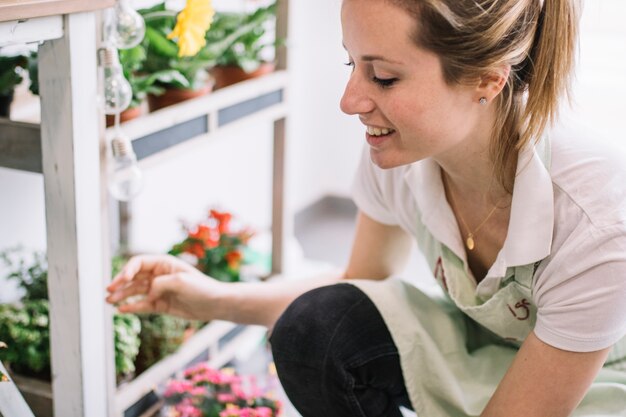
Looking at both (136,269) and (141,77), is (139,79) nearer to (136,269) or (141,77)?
(141,77)

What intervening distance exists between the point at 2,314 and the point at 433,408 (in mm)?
783

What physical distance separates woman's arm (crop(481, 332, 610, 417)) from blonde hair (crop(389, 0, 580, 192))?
0.26 m

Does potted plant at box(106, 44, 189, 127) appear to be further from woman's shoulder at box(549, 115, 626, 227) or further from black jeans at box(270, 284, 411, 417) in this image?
woman's shoulder at box(549, 115, 626, 227)

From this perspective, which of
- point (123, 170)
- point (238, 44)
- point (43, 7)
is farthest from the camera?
point (238, 44)

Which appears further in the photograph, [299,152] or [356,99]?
[299,152]

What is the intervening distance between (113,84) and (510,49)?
589 millimetres

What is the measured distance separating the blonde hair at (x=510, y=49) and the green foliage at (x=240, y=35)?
0.74 metres

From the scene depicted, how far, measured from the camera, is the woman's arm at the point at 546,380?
3.69 feet

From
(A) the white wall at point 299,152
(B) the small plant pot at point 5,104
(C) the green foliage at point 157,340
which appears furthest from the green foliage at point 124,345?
(B) the small plant pot at point 5,104

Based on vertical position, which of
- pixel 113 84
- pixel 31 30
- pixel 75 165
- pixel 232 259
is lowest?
pixel 232 259

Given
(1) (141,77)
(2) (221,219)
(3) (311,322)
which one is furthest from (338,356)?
(2) (221,219)

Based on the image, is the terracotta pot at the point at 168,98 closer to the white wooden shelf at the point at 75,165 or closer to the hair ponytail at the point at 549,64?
the white wooden shelf at the point at 75,165

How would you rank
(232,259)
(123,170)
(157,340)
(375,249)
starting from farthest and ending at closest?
(232,259) < (157,340) < (375,249) < (123,170)

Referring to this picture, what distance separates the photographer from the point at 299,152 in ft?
9.80
